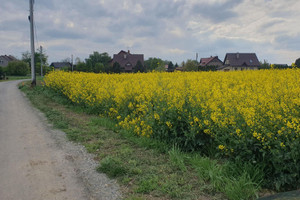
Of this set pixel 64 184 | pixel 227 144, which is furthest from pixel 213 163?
pixel 64 184

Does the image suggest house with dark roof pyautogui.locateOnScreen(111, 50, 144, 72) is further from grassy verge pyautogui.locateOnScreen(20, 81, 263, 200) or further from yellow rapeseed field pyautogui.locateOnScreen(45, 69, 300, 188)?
grassy verge pyautogui.locateOnScreen(20, 81, 263, 200)

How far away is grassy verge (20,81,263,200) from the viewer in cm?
334

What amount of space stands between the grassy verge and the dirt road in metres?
0.26

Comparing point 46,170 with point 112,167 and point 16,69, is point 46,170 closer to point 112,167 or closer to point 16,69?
A: point 112,167

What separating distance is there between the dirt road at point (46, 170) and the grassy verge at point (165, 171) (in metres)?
0.26

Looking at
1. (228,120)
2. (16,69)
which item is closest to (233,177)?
(228,120)

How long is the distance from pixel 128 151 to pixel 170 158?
3.03 ft

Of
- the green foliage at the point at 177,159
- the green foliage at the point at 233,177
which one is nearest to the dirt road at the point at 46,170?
the green foliage at the point at 177,159

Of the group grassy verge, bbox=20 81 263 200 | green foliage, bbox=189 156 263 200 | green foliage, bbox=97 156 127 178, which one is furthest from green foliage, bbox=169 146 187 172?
green foliage, bbox=97 156 127 178

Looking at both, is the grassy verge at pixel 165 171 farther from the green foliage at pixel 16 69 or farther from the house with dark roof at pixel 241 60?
the green foliage at pixel 16 69

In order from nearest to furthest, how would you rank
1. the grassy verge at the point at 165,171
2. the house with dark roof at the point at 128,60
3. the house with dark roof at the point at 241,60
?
the grassy verge at the point at 165,171 → the house with dark roof at the point at 241,60 → the house with dark roof at the point at 128,60

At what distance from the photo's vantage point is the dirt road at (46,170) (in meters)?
3.51

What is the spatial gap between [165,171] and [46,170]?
1.97 m

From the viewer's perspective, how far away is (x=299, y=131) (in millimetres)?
3221
